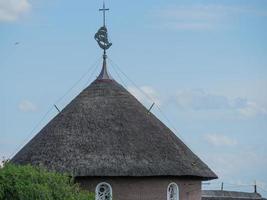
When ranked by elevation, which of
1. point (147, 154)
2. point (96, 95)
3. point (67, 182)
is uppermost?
point (96, 95)

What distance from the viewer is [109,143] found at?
130ft

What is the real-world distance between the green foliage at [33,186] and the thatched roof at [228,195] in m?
21.7

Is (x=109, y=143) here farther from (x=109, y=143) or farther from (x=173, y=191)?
(x=173, y=191)

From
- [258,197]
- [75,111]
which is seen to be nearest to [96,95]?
[75,111]

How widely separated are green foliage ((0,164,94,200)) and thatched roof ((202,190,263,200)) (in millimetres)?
21675

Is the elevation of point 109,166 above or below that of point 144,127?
below

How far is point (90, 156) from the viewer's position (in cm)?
3897

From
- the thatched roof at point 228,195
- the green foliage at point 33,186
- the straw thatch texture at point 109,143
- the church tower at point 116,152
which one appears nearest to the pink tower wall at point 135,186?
the church tower at point 116,152

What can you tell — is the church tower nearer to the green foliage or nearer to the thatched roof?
the green foliage

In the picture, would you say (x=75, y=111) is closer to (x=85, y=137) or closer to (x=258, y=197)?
(x=85, y=137)

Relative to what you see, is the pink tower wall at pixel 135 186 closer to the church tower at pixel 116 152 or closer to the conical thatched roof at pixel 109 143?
the church tower at pixel 116 152

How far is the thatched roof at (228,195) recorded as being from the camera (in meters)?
55.0

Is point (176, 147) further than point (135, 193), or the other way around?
point (176, 147)

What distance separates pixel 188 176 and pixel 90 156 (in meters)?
4.76
